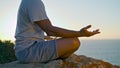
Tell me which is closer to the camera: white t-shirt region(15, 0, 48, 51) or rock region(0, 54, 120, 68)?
white t-shirt region(15, 0, 48, 51)

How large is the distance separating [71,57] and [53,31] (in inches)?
42.3

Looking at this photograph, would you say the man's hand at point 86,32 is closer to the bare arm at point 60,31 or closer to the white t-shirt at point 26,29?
the bare arm at point 60,31

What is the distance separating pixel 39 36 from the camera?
948 cm

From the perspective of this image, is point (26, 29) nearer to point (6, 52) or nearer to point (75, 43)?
point (75, 43)

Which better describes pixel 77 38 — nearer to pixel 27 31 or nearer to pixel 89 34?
pixel 89 34

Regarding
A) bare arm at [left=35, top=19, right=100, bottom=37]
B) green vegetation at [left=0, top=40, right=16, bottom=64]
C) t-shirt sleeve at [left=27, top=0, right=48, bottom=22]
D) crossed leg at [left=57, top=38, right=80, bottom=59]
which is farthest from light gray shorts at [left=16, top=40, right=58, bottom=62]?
green vegetation at [left=0, top=40, right=16, bottom=64]

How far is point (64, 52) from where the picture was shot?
30.7 feet

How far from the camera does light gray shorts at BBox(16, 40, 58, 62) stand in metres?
9.27

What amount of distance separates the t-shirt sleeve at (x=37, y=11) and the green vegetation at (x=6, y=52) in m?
6.71

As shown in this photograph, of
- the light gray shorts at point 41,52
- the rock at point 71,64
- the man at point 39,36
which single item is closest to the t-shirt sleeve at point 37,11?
the man at point 39,36

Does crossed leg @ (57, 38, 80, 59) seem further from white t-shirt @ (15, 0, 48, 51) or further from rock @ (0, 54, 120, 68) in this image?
white t-shirt @ (15, 0, 48, 51)

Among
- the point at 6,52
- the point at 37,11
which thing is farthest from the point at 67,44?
the point at 6,52

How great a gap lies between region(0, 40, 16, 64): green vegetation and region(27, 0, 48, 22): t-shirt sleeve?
22.0ft

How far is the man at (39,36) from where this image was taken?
9094 millimetres
